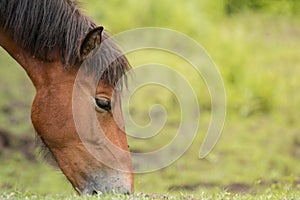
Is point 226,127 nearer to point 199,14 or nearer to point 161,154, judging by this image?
point 161,154

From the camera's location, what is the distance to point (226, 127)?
10.9m

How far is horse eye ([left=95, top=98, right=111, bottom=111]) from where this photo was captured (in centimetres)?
507

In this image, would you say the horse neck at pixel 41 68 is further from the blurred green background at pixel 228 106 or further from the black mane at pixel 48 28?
the blurred green background at pixel 228 106

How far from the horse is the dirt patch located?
416 centimetres

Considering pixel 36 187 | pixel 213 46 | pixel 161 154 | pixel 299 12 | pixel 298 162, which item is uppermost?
pixel 299 12

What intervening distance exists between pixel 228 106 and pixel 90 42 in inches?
263

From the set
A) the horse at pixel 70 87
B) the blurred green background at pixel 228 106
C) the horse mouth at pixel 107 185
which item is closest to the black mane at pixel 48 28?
the horse at pixel 70 87

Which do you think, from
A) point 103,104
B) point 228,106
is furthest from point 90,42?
point 228,106

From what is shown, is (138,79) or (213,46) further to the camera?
(213,46)

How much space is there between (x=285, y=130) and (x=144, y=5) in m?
3.68

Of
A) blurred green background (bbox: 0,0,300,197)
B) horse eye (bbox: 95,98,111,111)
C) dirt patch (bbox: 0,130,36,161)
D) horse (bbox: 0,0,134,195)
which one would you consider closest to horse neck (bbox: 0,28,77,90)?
horse (bbox: 0,0,134,195)

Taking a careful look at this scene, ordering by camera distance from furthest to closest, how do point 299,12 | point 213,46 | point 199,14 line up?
point 299,12, point 199,14, point 213,46

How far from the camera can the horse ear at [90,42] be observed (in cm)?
494

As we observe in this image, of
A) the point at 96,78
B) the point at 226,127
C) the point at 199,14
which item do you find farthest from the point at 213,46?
the point at 96,78
